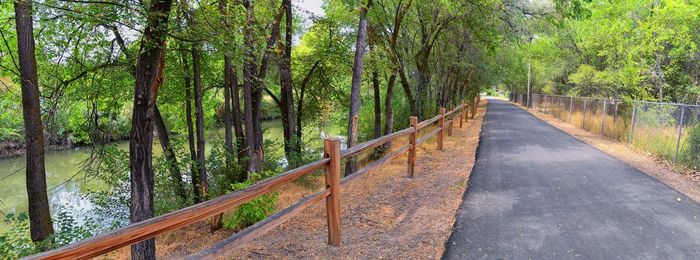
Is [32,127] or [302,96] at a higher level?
[302,96]

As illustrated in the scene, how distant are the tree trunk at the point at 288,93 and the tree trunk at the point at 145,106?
482 cm

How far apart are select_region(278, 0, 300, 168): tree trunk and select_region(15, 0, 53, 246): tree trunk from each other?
4661mm

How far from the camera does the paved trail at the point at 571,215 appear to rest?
388cm

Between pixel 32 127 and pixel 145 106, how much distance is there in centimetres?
198

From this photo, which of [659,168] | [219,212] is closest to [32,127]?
[219,212]

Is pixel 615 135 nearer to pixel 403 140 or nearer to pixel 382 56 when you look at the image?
pixel 403 140

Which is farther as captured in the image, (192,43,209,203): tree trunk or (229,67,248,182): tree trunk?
(229,67,248,182): tree trunk

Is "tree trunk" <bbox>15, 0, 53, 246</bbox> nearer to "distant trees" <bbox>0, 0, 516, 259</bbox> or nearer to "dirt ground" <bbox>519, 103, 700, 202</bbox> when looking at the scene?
"distant trees" <bbox>0, 0, 516, 259</bbox>

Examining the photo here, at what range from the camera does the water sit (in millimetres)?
10075

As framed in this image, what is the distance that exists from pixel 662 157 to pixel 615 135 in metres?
4.37

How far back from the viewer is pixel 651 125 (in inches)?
401

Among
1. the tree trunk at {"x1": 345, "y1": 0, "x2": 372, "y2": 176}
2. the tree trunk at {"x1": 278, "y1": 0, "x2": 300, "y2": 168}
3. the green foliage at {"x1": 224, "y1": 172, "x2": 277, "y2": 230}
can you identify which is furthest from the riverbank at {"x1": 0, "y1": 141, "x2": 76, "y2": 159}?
the green foliage at {"x1": 224, "y1": 172, "x2": 277, "y2": 230}

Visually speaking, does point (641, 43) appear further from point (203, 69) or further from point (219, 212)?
point (219, 212)

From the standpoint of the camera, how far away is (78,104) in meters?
7.20
